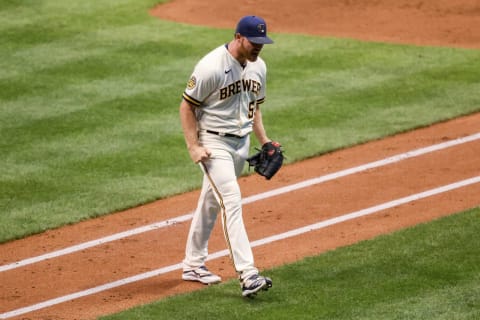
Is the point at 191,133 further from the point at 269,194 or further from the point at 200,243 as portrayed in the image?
the point at 269,194

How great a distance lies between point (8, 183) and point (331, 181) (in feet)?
11.2

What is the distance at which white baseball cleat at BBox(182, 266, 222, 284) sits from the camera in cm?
952

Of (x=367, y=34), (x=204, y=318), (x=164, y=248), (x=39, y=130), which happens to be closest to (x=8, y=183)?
(x=39, y=130)

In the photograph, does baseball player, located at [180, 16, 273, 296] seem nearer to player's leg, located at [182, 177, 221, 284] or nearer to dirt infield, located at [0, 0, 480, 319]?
player's leg, located at [182, 177, 221, 284]

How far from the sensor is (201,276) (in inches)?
376

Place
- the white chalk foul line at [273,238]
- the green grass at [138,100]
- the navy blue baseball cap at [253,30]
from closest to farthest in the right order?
the navy blue baseball cap at [253,30]
the white chalk foul line at [273,238]
the green grass at [138,100]

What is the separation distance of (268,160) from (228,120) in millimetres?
499

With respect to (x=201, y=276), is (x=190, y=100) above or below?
above

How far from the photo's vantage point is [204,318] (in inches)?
335

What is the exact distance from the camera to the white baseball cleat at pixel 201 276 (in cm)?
952

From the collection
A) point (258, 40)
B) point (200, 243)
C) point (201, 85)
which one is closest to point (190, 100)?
point (201, 85)

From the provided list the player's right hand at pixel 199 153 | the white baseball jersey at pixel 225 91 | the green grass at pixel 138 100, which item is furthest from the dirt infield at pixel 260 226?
the white baseball jersey at pixel 225 91

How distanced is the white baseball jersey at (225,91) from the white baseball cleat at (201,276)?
1166 millimetres

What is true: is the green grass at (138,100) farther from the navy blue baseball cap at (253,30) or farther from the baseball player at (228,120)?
the navy blue baseball cap at (253,30)
